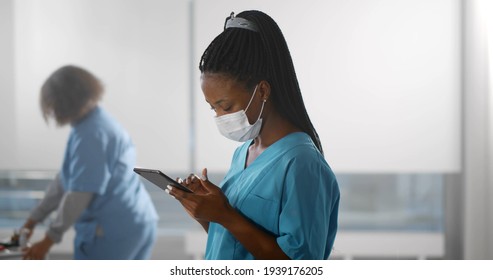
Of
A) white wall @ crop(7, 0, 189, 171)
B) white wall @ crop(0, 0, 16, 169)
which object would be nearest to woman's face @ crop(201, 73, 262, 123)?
white wall @ crop(7, 0, 189, 171)

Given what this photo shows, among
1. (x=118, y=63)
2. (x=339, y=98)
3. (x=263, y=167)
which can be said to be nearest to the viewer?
(x=263, y=167)

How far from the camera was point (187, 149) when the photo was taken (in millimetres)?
3127

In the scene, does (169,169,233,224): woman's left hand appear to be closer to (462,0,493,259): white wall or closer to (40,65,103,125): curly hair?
(40,65,103,125): curly hair

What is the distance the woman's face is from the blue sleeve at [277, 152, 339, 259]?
0.52 ft

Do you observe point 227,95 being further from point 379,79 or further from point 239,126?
point 379,79

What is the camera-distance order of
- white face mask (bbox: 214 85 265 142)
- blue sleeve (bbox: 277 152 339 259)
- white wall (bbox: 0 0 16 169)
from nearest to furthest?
blue sleeve (bbox: 277 152 339 259) < white face mask (bbox: 214 85 265 142) < white wall (bbox: 0 0 16 169)

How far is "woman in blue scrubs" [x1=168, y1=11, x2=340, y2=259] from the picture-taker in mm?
1320

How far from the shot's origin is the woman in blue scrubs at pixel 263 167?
1320mm

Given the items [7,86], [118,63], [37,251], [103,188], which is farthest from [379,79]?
[7,86]

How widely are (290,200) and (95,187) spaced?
1.41 meters

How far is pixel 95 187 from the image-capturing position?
255cm

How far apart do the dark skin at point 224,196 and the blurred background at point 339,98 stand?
1.54 m

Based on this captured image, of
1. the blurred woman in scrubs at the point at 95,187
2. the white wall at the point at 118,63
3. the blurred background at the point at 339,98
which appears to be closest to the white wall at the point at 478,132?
the blurred background at the point at 339,98

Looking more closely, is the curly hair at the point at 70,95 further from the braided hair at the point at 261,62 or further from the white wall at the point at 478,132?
the white wall at the point at 478,132
